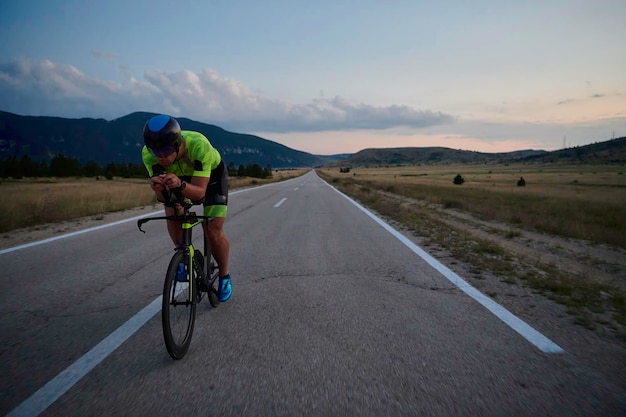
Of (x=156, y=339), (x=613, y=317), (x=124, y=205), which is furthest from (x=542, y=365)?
(x=124, y=205)

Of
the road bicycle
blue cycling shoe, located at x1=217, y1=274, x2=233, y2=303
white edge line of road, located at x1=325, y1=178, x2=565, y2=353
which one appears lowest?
white edge line of road, located at x1=325, y1=178, x2=565, y2=353

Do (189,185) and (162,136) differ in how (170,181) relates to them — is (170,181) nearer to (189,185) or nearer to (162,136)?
(189,185)

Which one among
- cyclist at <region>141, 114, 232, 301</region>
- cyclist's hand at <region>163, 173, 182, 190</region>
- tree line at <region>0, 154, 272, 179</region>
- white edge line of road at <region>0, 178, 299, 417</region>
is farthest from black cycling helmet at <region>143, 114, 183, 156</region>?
tree line at <region>0, 154, 272, 179</region>

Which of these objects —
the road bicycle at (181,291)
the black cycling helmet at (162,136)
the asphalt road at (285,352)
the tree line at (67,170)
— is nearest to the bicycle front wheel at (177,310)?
the road bicycle at (181,291)

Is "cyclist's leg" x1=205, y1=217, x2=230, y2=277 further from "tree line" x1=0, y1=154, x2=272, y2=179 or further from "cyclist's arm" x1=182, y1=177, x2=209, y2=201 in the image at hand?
"tree line" x1=0, y1=154, x2=272, y2=179

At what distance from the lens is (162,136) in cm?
259

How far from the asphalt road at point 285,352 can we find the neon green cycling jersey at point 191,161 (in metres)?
1.42

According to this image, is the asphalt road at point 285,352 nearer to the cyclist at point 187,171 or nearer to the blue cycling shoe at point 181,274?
the blue cycling shoe at point 181,274

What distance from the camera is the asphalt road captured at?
6.68ft

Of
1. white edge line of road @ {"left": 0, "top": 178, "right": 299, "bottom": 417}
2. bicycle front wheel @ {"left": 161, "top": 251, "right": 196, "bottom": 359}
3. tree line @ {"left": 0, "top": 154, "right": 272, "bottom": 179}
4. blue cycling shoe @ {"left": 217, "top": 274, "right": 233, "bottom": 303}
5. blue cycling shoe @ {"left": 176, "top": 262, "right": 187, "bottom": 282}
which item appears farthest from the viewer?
tree line @ {"left": 0, "top": 154, "right": 272, "bottom": 179}

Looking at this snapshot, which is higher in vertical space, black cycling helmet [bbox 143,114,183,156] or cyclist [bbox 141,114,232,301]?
black cycling helmet [bbox 143,114,183,156]

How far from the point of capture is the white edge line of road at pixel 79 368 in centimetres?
198

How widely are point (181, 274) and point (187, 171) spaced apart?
0.94 m

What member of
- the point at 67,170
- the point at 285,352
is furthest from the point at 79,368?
the point at 67,170
